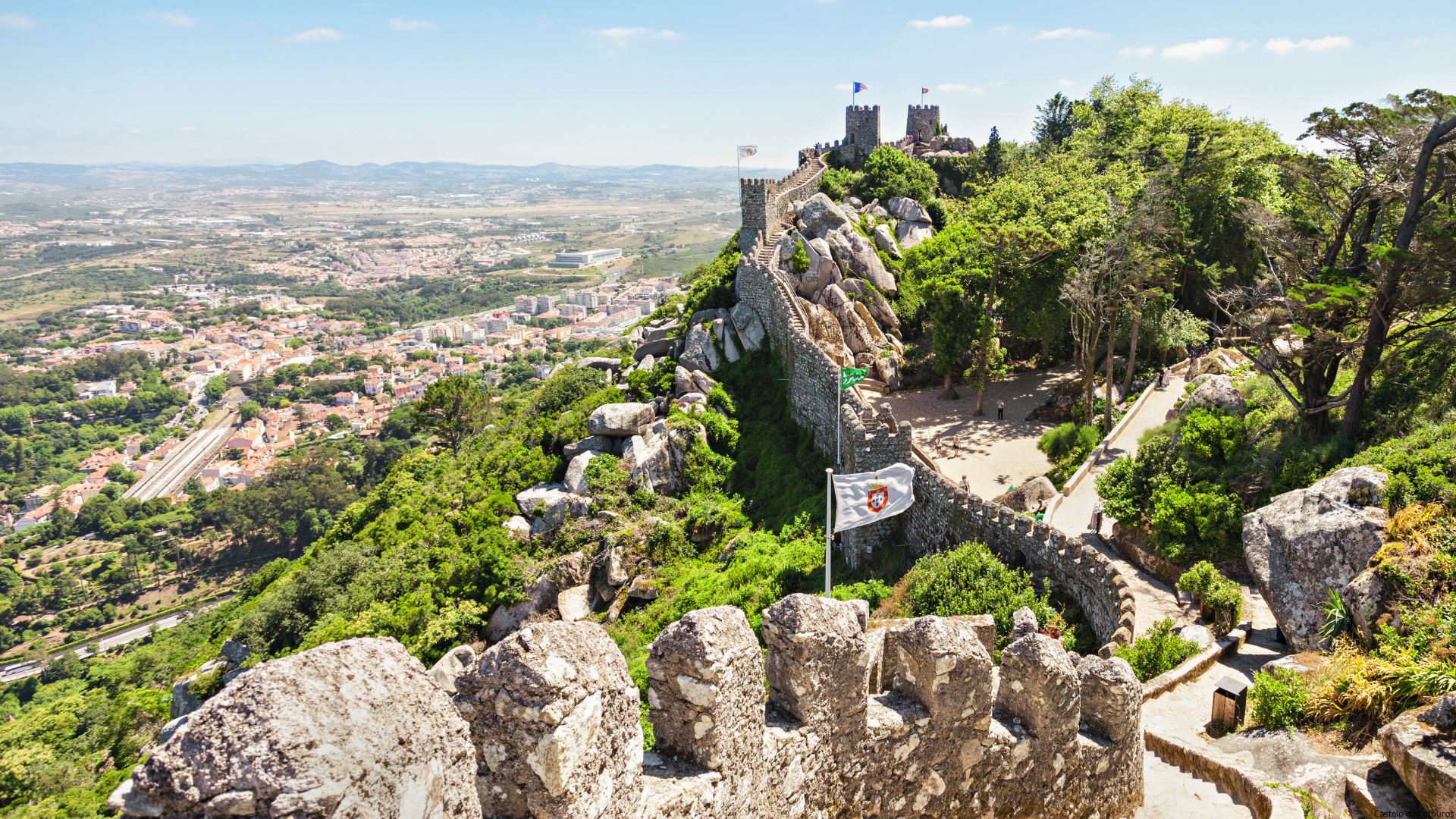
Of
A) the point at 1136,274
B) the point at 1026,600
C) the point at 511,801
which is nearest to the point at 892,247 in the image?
the point at 1136,274

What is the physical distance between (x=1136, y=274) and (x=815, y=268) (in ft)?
42.0

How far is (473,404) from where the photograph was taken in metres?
40.1

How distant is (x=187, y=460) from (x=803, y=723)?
4938 inches

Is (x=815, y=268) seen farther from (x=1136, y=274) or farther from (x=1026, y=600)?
(x=1026, y=600)

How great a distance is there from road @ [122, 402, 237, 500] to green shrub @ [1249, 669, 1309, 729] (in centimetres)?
10754

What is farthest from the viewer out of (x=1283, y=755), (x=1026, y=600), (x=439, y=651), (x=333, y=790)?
(x=439, y=651)

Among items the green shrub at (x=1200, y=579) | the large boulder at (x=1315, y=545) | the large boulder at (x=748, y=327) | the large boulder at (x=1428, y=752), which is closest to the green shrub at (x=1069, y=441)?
the green shrub at (x=1200, y=579)

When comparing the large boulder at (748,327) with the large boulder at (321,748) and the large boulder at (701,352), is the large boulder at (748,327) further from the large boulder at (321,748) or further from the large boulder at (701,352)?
the large boulder at (321,748)

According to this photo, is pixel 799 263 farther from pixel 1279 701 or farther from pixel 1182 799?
pixel 1182 799

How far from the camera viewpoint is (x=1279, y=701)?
30.9 feet

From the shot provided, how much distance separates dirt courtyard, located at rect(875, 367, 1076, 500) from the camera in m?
24.1

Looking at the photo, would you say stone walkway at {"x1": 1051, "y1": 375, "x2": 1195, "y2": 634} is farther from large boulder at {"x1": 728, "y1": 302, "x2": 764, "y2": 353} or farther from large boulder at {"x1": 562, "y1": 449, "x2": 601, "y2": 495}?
large boulder at {"x1": 562, "y1": 449, "x2": 601, "y2": 495}

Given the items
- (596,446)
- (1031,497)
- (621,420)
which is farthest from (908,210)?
(1031,497)

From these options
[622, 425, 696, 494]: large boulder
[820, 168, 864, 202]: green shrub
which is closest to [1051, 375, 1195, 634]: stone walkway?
[622, 425, 696, 494]: large boulder
